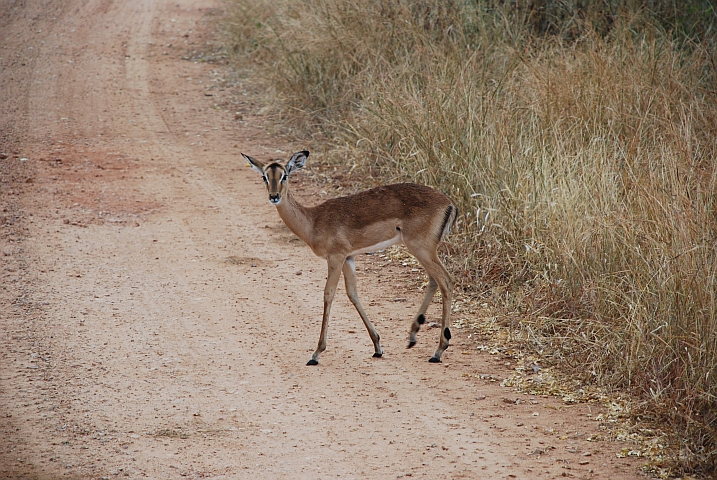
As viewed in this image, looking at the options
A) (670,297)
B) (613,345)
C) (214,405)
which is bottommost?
(214,405)

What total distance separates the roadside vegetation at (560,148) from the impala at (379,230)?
846mm

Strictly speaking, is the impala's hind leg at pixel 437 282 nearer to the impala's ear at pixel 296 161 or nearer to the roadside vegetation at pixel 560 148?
the roadside vegetation at pixel 560 148

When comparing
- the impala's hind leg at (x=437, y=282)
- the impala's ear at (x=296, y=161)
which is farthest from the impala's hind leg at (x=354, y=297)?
the impala's ear at (x=296, y=161)

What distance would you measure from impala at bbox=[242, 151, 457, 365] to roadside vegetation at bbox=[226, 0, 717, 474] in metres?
0.85

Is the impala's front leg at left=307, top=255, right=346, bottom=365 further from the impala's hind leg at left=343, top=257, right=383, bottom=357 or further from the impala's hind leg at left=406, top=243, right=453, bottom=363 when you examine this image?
the impala's hind leg at left=406, top=243, right=453, bottom=363

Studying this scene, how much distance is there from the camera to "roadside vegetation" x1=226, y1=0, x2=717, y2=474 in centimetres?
509

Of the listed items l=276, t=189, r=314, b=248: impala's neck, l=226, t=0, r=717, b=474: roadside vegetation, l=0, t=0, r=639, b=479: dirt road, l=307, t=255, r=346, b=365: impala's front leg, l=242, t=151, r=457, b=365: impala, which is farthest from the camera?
l=276, t=189, r=314, b=248: impala's neck

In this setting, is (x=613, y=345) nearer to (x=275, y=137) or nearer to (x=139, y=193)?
(x=139, y=193)

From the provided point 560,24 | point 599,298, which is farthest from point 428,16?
point 599,298

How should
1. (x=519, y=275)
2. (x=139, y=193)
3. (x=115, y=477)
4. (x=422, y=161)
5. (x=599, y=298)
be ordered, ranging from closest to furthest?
(x=115, y=477)
(x=599, y=298)
(x=519, y=275)
(x=422, y=161)
(x=139, y=193)

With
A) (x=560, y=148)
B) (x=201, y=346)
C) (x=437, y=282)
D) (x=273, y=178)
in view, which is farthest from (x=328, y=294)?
(x=560, y=148)

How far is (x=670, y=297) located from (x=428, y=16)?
706 cm

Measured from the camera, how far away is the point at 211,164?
34.5 feet

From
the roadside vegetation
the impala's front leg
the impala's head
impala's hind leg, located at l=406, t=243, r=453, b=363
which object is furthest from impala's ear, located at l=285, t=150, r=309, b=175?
the roadside vegetation
